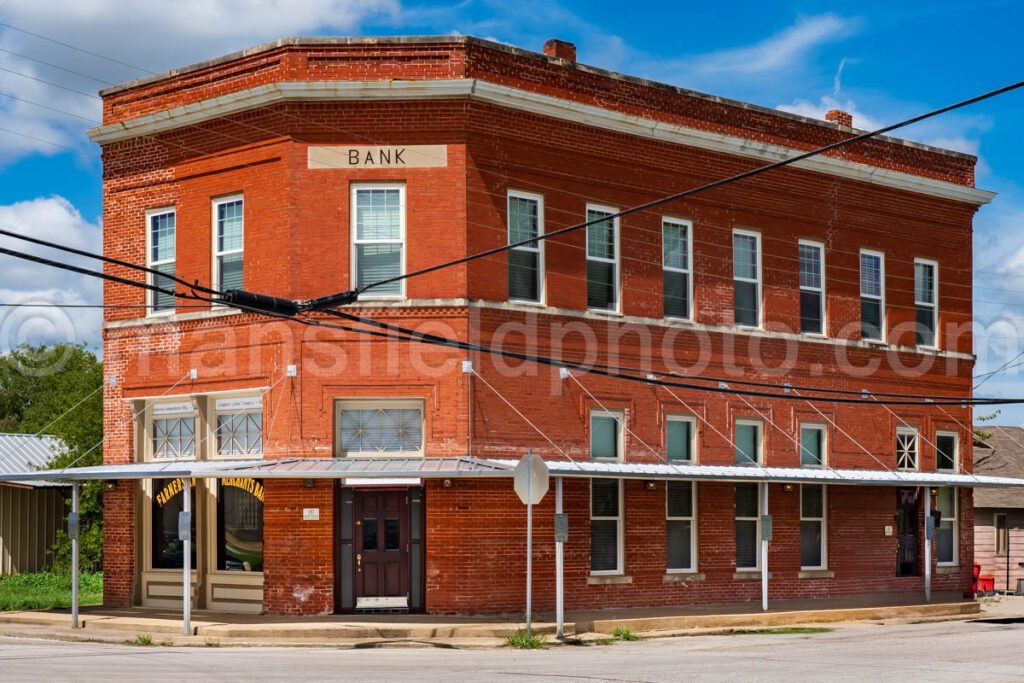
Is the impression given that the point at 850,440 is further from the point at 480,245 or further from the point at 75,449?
the point at 75,449

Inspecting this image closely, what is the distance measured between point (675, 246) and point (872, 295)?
5860 millimetres

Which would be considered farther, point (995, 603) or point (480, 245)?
point (995, 603)

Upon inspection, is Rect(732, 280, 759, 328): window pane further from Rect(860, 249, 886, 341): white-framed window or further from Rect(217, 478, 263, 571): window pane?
Rect(217, 478, 263, 571): window pane

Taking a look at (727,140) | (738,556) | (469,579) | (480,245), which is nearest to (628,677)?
(469,579)

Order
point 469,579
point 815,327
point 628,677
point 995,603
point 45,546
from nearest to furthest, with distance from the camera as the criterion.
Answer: point 628,677 → point 469,579 → point 815,327 → point 995,603 → point 45,546

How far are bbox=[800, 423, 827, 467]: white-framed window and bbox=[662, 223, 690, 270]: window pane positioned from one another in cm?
472

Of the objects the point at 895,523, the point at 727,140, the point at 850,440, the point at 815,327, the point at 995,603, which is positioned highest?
the point at 727,140

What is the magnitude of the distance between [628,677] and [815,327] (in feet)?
50.6

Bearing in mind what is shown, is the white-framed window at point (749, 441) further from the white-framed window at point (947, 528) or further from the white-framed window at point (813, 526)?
the white-framed window at point (947, 528)

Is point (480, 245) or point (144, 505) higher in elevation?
point (480, 245)

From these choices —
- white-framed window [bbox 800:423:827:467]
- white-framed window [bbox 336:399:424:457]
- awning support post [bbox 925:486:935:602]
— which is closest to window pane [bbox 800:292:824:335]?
white-framed window [bbox 800:423:827:467]

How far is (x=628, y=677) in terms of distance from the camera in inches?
634

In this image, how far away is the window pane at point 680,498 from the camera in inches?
1068

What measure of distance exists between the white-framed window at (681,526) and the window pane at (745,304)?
3782mm
